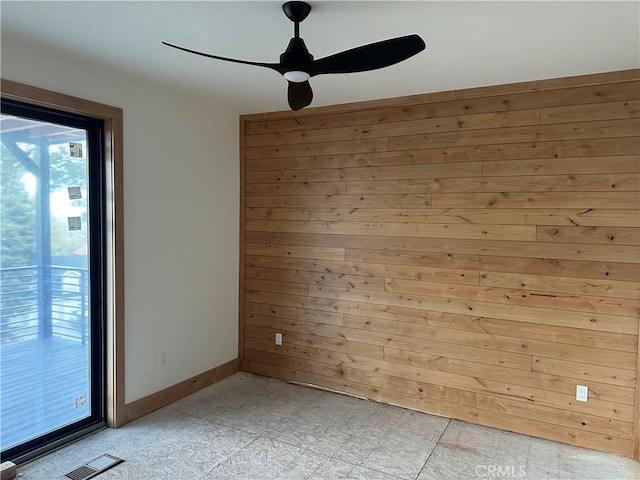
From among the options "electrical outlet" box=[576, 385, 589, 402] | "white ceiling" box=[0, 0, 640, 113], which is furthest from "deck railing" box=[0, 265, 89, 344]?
"electrical outlet" box=[576, 385, 589, 402]

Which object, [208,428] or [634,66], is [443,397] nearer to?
[208,428]

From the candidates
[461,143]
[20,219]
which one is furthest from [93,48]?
[461,143]

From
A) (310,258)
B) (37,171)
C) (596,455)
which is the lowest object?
(596,455)

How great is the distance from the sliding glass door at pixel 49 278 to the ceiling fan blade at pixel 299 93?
158 cm

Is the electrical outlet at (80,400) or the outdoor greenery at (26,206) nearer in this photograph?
the outdoor greenery at (26,206)

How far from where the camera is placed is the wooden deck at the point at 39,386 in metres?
2.71

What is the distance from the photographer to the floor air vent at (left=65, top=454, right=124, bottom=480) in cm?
260

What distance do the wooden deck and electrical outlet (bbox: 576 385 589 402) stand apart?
3336 mm

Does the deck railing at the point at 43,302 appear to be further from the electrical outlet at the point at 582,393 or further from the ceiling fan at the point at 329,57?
the electrical outlet at the point at 582,393

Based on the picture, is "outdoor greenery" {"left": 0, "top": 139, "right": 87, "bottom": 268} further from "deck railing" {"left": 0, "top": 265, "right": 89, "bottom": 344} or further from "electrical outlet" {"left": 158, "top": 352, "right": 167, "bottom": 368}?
"electrical outlet" {"left": 158, "top": 352, "right": 167, "bottom": 368}

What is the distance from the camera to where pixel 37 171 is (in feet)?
9.11

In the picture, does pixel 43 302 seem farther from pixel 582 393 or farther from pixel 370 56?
pixel 582 393

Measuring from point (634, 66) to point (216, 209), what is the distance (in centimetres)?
322

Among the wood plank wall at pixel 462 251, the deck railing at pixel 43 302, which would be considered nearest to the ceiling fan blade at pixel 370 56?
the wood plank wall at pixel 462 251
